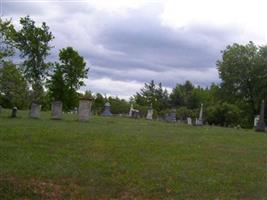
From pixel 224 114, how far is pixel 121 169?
59.0 metres

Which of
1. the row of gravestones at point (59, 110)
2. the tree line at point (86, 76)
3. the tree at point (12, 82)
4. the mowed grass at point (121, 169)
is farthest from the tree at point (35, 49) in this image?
the mowed grass at point (121, 169)

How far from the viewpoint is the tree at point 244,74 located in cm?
6644

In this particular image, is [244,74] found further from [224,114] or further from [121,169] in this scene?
[121,169]

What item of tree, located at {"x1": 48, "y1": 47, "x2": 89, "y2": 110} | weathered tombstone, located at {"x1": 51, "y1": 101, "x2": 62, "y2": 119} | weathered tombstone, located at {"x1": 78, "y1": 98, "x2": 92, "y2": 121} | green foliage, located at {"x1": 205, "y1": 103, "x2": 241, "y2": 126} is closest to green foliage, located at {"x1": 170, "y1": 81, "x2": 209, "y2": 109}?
green foliage, located at {"x1": 205, "y1": 103, "x2": 241, "y2": 126}

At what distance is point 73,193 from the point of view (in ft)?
34.4

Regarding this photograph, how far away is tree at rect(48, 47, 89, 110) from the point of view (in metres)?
59.8

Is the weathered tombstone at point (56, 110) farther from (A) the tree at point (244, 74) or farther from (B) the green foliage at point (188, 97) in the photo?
(B) the green foliage at point (188, 97)

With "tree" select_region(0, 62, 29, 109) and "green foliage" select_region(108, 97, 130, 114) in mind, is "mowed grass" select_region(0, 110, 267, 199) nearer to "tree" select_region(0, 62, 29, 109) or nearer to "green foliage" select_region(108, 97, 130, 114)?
"tree" select_region(0, 62, 29, 109)

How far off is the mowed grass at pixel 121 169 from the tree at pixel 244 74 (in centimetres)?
4984

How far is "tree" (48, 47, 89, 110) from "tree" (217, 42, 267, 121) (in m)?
18.8

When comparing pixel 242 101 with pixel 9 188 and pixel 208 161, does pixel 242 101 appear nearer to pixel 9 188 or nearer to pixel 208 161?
pixel 208 161

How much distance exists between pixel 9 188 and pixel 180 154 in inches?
258

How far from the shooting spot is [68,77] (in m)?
60.9

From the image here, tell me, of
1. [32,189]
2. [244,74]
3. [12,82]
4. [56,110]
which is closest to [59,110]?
[56,110]
